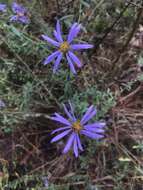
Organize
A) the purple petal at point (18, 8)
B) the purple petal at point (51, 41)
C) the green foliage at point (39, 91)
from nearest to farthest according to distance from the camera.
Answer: the purple petal at point (51, 41)
the green foliage at point (39, 91)
the purple petal at point (18, 8)

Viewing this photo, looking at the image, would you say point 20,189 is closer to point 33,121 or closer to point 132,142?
point 33,121

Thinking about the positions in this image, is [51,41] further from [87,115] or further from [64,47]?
[87,115]

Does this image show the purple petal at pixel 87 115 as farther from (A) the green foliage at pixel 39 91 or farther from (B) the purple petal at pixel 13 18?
(B) the purple petal at pixel 13 18

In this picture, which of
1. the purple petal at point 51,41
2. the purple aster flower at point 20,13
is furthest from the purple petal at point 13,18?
the purple petal at point 51,41

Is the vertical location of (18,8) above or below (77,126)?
above

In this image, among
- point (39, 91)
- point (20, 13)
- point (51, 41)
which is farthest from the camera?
point (20, 13)

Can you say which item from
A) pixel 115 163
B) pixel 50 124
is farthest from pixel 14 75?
pixel 115 163

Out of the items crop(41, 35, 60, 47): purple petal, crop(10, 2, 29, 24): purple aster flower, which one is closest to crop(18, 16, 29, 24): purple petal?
crop(10, 2, 29, 24): purple aster flower

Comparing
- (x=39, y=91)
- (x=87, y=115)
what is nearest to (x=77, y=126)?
(x=87, y=115)

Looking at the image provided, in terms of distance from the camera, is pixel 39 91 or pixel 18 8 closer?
pixel 39 91

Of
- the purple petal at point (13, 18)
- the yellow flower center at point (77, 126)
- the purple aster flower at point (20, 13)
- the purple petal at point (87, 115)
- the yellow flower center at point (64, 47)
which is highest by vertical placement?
the purple aster flower at point (20, 13)

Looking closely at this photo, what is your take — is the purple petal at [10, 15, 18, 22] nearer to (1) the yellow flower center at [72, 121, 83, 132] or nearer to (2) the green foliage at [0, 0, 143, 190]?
(2) the green foliage at [0, 0, 143, 190]
